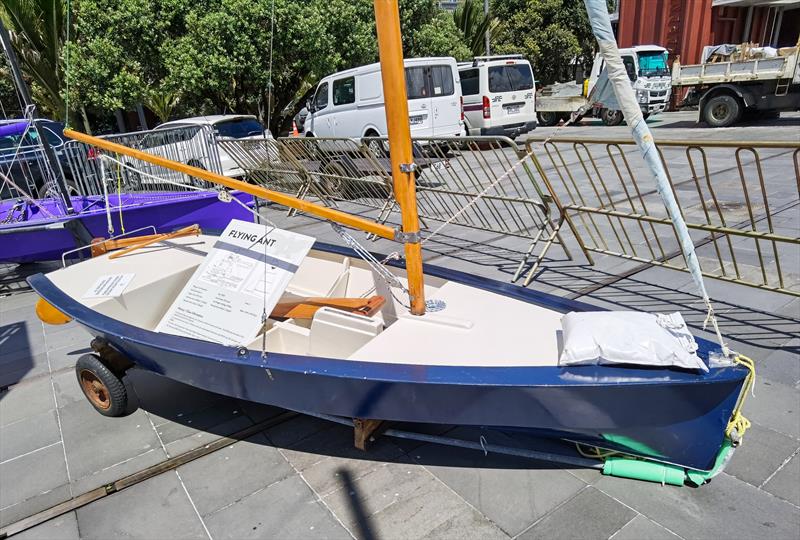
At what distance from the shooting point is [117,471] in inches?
121

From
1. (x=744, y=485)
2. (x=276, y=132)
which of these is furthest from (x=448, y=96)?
(x=744, y=485)

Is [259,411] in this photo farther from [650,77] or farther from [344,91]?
[650,77]

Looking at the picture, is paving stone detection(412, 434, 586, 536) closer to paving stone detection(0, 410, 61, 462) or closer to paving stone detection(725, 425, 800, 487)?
paving stone detection(725, 425, 800, 487)

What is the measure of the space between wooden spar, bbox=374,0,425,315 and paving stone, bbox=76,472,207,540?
163 cm

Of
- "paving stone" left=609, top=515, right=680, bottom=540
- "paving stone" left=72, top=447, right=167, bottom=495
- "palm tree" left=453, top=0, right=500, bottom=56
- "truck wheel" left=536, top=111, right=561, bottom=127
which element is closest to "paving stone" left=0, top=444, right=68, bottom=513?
"paving stone" left=72, top=447, right=167, bottom=495

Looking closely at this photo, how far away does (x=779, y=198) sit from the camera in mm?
7441

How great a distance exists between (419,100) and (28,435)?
399 inches

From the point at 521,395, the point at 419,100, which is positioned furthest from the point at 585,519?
the point at 419,100

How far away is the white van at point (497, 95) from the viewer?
14.5m

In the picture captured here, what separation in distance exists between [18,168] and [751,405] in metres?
10.2

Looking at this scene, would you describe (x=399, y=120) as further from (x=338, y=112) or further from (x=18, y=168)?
(x=338, y=112)

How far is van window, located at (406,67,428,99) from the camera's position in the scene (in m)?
11.8

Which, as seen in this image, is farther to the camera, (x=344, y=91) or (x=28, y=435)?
(x=344, y=91)

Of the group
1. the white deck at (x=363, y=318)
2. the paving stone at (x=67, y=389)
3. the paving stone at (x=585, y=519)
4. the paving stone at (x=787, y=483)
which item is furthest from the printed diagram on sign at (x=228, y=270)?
the paving stone at (x=787, y=483)
